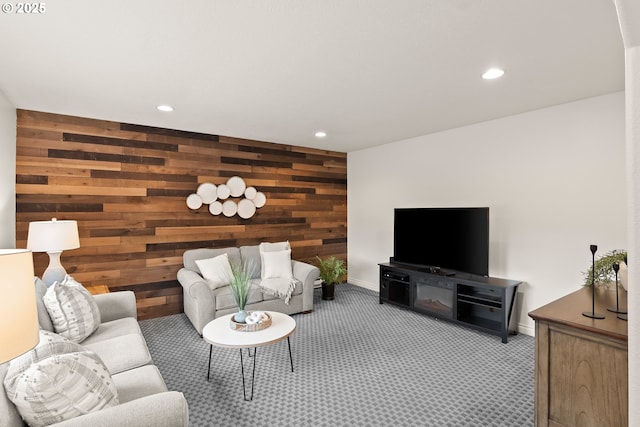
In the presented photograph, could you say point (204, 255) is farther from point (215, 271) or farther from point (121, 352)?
point (121, 352)

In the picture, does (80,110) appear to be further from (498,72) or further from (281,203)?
(498,72)

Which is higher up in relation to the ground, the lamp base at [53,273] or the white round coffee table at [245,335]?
the lamp base at [53,273]

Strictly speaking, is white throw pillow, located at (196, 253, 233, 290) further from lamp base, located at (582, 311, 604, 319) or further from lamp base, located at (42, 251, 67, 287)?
lamp base, located at (582, 311, 604, 319)

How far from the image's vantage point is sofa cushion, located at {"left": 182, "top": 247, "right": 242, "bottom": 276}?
436 cm

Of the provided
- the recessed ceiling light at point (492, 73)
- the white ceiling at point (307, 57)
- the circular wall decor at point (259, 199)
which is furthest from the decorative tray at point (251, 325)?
the recessed ceiling light at point (492, 73)

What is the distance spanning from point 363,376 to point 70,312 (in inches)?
90.5

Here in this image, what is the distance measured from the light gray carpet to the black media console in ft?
0.52

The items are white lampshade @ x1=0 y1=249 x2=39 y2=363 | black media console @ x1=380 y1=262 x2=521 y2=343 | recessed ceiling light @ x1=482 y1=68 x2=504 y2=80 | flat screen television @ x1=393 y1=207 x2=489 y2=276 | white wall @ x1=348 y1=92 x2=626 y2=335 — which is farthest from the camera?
flat screen television @ x1=393 y1=207 x2=489 y2=276

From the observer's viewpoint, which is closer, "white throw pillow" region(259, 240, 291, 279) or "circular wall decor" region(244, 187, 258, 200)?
"white throw pillow" region(259, 240, 291, 279)

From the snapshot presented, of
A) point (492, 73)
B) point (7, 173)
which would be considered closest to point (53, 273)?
point (7, 173)

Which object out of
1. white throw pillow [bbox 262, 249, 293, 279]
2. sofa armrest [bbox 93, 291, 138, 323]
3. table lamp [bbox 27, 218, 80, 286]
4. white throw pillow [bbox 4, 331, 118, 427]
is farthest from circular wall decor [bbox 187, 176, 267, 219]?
white throw pillow [bbox 4, 331, 118, 427]

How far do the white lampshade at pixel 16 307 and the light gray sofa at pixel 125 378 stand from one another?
0.46 metres

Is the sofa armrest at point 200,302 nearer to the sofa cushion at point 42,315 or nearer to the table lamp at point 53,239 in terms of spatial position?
the table lamp at point 53,239

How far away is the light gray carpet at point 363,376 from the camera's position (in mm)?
2312
